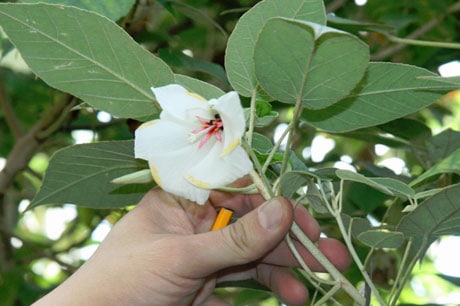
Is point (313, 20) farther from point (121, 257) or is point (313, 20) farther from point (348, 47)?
point (121, 257)

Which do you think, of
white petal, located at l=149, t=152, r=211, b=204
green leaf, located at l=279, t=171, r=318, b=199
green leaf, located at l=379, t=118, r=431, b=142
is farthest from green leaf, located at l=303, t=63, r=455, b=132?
green leaf, located at l=379, t=118, r=431, b=142

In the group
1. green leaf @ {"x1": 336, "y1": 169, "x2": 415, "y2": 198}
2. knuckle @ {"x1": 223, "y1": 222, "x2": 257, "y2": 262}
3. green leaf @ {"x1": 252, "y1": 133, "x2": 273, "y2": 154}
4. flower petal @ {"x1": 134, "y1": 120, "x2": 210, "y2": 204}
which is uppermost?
flower petal @ {"x1": 134, "y1": 120, "x2": 210, "y2": 204}

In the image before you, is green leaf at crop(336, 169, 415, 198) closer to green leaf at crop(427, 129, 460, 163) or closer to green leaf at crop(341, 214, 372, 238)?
green leaf at crop(341, 214, 372, 238)

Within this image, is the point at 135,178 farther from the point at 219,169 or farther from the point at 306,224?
the point at 306,224

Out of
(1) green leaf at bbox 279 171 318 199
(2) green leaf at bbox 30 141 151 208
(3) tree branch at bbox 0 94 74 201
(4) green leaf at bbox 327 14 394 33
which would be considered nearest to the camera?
(1) green leaf at bbox 279 171 318 199

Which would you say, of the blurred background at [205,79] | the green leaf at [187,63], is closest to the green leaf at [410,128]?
the blurred background at [205,79]

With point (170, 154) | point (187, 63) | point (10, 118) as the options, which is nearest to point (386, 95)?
point (170, 154)

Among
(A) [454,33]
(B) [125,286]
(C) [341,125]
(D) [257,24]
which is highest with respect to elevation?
(D) [257,24]

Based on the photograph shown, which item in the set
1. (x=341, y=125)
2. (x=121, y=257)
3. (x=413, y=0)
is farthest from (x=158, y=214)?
(x=413, y=0)
